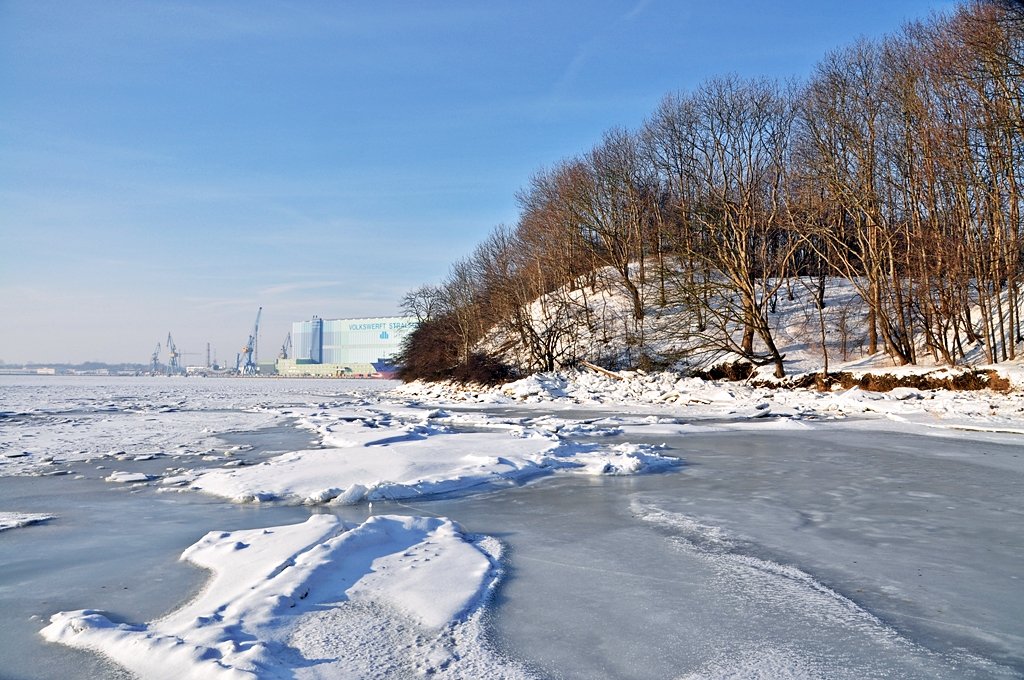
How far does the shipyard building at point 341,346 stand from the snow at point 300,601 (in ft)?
279

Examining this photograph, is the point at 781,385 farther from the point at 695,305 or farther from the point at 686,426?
the point at 686,426

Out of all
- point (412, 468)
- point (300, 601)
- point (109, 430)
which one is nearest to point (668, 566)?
point (300, 601)

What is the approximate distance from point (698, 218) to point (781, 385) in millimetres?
9047

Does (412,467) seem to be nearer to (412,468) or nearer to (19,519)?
(412,468)

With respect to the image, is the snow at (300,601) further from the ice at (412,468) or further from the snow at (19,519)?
the snow at (19,519)

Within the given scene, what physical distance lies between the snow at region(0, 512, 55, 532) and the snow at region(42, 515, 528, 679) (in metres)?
1.95

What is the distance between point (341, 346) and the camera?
9981cm

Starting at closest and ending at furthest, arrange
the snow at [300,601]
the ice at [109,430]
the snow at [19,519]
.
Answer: the snow at [300,601] < the snow at [19,519] < the ice at [109,430]

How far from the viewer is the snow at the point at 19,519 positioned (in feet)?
19.5

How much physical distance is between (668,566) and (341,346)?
9818 centimetres

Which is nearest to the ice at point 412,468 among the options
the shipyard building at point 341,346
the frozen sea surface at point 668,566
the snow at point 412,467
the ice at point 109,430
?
the snow at point 412,467

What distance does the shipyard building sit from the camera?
3718 inches

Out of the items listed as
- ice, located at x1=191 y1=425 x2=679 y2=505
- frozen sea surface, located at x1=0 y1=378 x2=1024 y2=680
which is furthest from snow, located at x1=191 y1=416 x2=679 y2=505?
frozen sea surface, located at x1=0 y1=378 x2=1024 y2=680

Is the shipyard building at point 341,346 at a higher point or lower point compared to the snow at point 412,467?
higher
